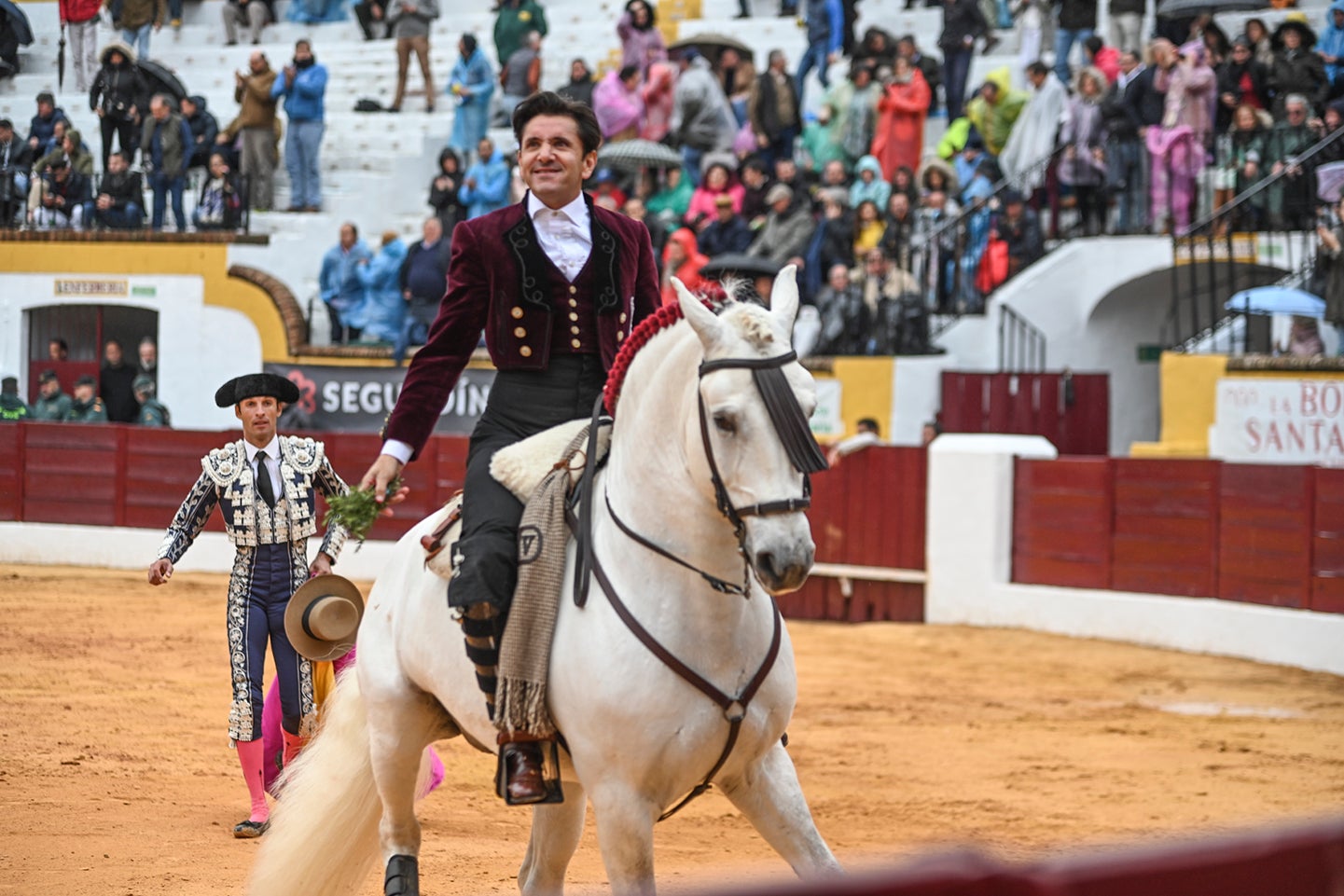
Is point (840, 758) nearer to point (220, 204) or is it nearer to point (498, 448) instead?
point (498, 448)

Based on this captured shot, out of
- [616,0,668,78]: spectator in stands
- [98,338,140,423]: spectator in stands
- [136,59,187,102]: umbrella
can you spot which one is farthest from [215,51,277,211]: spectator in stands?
[616,0,668,78]: spectator in stands

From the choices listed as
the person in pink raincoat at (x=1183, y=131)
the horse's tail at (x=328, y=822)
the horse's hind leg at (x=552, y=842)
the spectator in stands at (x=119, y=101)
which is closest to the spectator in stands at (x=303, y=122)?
the spectator in stands at (x=119, y=101)

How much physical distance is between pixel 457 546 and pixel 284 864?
1079 millimetres

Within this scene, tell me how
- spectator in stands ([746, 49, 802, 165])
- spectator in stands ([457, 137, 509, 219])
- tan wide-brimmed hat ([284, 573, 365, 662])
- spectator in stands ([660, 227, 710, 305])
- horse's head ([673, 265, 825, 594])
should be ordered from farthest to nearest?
spectator in stands ([457, 137, 509, 219]) < spectator in stands ([746, 49, 802, 165]) < spectator in stands ([660, 227, 710, 305]) < tan wide-brimmed hat ([284, 573, 365, 662]) < horse's head ([673, 265, 825, 594])

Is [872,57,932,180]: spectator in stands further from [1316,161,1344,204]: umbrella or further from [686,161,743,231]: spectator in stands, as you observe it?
[1316,161,1344,204]: umbrella

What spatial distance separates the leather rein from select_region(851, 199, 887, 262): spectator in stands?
11525 mm

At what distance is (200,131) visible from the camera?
17125 millimetres

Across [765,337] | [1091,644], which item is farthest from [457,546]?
[1091,644]

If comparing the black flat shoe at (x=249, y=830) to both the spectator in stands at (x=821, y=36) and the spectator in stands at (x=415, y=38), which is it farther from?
the spectator in stands at (x=415, y=38)

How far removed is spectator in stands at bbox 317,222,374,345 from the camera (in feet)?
54.4

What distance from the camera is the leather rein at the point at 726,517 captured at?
3.14 meters

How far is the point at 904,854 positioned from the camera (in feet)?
19.1

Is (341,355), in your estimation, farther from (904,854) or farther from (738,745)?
(738,745)

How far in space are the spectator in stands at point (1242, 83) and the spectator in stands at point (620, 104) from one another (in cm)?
563
